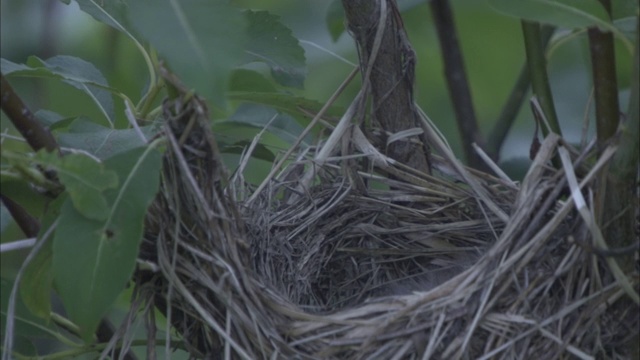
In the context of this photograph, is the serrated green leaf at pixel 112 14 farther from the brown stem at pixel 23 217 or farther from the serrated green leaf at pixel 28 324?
the serrated green leaf at pixel 28 324

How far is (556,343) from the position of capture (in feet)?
3.74

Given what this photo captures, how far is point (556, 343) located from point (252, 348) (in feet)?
1.32

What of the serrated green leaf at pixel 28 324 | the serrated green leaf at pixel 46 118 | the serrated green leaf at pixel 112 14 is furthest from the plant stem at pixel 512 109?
the serrated green leaf at pixel 28 324

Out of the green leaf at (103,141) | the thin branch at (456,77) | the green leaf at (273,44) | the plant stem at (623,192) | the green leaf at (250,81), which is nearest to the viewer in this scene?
the plant stem at (623,192)

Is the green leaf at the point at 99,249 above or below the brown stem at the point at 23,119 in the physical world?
below

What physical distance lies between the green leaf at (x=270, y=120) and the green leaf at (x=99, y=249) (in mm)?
662

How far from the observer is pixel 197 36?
0.92 meters

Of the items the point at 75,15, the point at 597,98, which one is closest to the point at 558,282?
the point at 597,98

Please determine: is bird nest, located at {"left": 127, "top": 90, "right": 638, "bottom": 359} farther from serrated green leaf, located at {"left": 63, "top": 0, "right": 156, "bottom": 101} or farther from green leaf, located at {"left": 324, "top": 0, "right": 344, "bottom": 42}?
green leaf, located at {"left": 324, "top": 0, "right": 344, "bottom": 42}

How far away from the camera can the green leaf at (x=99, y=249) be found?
3.15 feet

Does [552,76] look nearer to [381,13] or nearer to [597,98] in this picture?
[381,13]

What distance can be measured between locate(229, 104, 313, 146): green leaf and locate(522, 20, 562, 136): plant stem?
1.55ft

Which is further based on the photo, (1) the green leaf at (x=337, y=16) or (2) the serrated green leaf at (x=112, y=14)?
(1) the green leaf at (x=337, y=16)

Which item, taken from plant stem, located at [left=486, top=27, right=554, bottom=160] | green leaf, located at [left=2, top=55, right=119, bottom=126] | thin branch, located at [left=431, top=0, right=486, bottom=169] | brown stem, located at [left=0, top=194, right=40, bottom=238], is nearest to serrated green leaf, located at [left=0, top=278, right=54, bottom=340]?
brown stem, located at [left=0, top=194, right=40, bottom=238]
